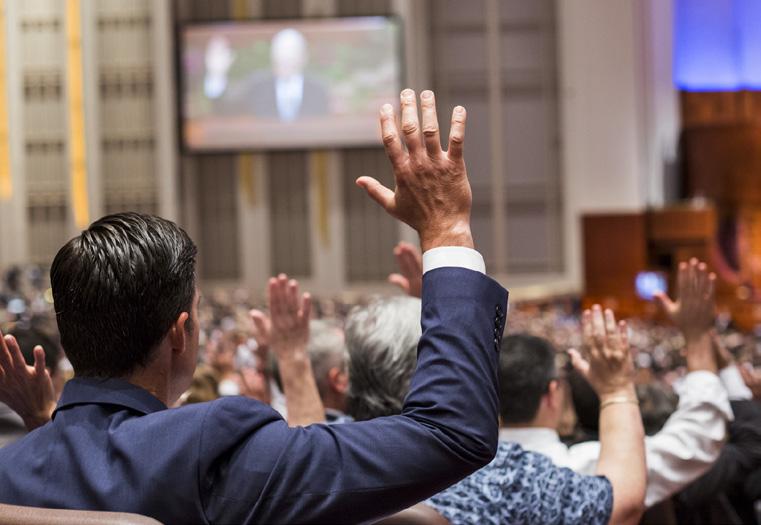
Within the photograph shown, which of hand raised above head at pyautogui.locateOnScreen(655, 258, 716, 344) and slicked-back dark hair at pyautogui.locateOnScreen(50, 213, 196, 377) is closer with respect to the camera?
slicked-back dark hair at pyautogui.locateOnScreen(50, 213, 196, 377)

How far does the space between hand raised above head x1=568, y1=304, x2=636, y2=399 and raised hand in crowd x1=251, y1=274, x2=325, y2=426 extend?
659 mm

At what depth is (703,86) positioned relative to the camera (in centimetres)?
1938

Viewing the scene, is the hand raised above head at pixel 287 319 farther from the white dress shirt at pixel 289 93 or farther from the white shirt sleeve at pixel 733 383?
the white dress shirt at pixel 289 93

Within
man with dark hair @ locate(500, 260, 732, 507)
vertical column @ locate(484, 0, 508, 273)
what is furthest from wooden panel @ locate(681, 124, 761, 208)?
man with dark hair @ locate(500, 260, 732, 507)

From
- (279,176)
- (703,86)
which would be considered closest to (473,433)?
(279,176)

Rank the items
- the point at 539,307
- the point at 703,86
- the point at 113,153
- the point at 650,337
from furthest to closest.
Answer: the point at 703,86
the point at 113,153
the point at 539,307
the point at 650,337

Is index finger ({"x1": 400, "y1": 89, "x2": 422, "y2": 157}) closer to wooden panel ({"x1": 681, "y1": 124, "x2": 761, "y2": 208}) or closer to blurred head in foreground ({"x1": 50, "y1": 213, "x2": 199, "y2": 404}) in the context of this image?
blurred head in foreground ({"x1": 50, "y1": 213, "x2": 199, "y2": 404})

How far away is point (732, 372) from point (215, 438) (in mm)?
2413

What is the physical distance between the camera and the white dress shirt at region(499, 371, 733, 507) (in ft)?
8.14

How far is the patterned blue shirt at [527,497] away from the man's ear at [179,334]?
2.48ft

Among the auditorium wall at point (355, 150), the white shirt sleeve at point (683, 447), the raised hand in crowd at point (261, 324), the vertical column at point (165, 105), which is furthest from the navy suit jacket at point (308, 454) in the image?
the vertical column at point (165, 105)

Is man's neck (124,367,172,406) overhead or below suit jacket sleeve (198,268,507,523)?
overhead

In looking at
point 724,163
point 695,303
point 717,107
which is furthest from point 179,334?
point 717,107

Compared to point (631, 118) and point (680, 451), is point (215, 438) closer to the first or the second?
point (680, 451)
